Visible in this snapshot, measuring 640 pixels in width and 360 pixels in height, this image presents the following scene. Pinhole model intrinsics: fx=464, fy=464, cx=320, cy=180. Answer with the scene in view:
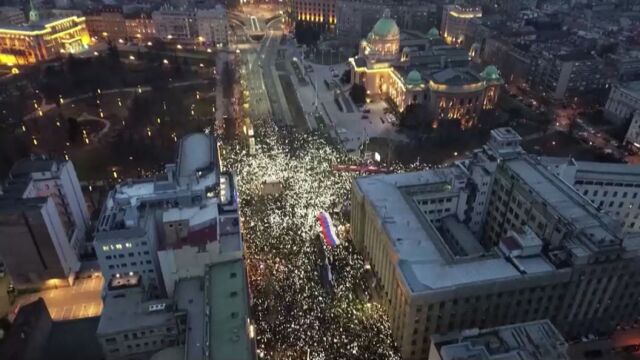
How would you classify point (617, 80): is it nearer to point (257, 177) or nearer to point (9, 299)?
point (257, 177)

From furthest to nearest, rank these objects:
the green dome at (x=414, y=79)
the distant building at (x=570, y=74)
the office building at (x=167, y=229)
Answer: the distant building at (x=570, y=74), the green dome at (x=414, y=79), the office building at (x=167, y=229)

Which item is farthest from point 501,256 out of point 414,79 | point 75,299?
point 414,79

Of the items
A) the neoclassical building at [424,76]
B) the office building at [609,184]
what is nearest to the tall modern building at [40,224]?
the office building at [609,184]

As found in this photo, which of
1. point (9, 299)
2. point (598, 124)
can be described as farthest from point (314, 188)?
point (598, 124)

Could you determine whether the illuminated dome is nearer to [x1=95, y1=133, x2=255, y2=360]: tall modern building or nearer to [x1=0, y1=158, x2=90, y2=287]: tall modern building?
[x1=95, y1=133, x2=255, y2=360]: tall modern building

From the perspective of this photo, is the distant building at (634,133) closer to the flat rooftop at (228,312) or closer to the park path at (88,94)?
the flat rooftop at (228,312)

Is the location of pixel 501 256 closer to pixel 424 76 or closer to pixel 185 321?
pixel 185 321

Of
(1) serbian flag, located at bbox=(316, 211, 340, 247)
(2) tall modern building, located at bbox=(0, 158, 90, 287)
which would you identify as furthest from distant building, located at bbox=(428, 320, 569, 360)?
(2) tall modern building, located at bbox=(0, 158, 90, 287)

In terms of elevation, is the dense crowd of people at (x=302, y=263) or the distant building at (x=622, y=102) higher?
the distant building at (x=622, y=102)
